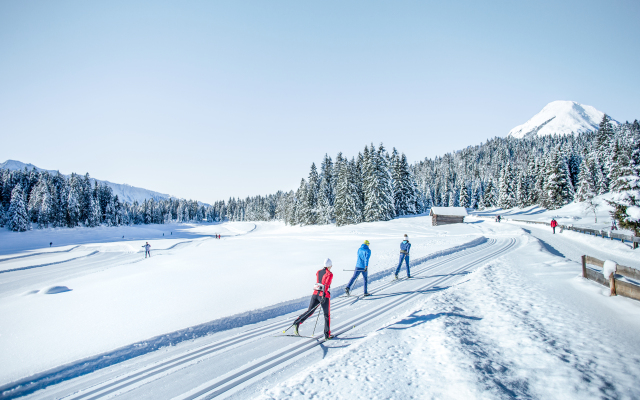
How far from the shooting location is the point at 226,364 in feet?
19.9

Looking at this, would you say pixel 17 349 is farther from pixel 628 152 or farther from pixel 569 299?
pixel 628 152

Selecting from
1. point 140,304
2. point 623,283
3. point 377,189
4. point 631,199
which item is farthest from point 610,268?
point 377,189

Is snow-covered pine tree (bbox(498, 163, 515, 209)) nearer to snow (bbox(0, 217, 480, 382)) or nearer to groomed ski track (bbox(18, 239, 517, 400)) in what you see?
snow (bbox(0, 217, 480, 382))

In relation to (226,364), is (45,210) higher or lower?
higher

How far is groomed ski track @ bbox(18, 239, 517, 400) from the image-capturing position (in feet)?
17.1

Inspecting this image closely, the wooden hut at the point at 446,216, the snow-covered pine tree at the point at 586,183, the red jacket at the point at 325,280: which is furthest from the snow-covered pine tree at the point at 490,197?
the red jacket at the point at 325,280

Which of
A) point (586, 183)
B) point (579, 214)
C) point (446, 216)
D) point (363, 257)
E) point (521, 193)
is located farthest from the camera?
point (521, 193)

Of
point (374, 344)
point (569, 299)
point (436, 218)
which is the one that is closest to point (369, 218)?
point (436, 218)

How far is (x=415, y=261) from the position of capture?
18.4m

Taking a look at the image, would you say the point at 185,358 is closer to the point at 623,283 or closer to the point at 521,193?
the point at 623,283

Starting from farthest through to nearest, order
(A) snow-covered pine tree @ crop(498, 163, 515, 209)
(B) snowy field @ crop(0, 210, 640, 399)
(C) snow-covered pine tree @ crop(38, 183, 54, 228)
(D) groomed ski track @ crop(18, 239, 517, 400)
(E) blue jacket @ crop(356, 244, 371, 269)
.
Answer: (A) snow-covered pine tree @ crop(498, 163, 515, 209) < (C) snow-covered pine tree @ crop(38, 183, 54, 228) < (E) blue jacket @ crop(356, 244, 371, 269) < (D) groomed ski track @ crop(18, 239, 517, 400) < (B) snowy field @ crop(0, 210, 640, 399)

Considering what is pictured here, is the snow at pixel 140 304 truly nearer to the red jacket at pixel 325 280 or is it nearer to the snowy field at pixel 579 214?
the red jacket at pixel 325 280

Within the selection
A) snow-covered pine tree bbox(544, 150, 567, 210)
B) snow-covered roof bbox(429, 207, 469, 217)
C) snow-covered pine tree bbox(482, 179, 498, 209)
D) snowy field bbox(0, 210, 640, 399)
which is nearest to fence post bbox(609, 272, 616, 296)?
snowy field bbox(0, 210, 640, 399)

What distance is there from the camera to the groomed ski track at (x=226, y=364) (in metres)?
5.21
